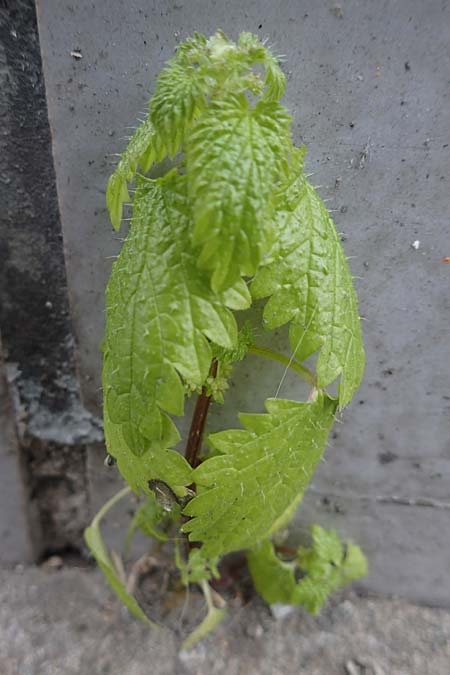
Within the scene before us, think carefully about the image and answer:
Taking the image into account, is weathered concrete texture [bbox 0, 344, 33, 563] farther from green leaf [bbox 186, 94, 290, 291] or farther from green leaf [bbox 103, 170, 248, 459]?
green leaf [bbox 186, 94, 290, 291]

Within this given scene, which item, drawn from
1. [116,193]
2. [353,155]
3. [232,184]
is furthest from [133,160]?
[353,155]

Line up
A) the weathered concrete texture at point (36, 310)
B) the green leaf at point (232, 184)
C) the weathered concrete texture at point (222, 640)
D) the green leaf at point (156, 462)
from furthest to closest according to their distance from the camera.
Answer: the weathered concrete texture at point (222, 640), the weathered concrete texture at point (36, 310), the green leaf at point (156, 462), the green leaf at point (232, 184)

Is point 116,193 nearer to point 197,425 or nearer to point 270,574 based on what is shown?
point 197,425

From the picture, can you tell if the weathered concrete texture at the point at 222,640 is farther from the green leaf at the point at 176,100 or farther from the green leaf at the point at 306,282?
the green leaf at the point at 176,100

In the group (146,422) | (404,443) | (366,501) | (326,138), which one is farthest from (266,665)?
(326,138)

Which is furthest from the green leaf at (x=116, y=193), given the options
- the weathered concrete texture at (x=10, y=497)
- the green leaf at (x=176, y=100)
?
the weathered concrete texture at (x=10, y=497)

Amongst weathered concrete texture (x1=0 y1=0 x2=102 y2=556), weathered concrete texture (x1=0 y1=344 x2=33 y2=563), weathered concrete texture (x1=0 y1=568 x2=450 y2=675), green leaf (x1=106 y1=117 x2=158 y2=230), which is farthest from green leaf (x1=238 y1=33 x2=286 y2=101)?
weathered concrete texture (x1=0 y1=568 x2=450 y2=675)
